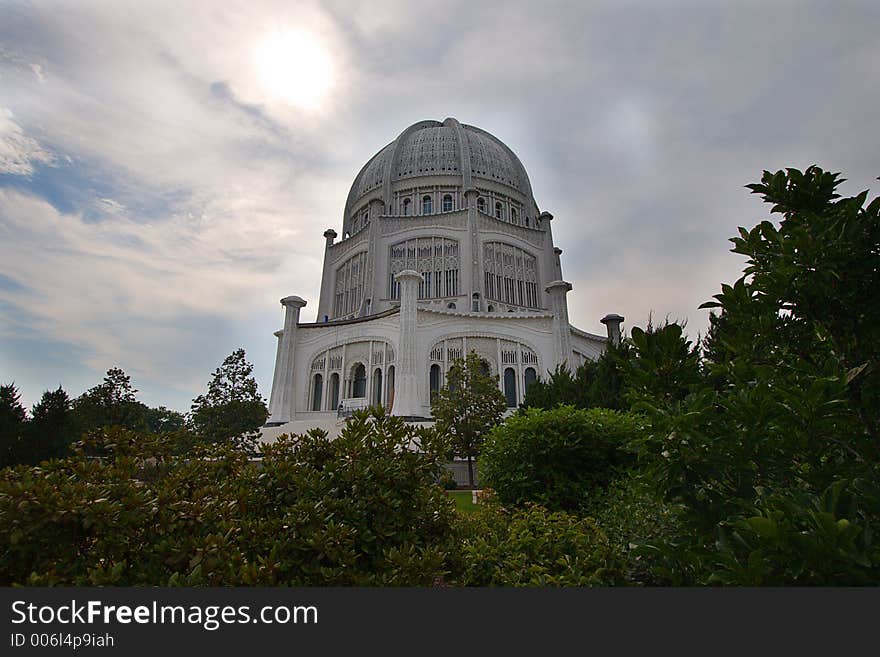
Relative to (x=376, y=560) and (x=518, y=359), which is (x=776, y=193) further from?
(x=518, y=359)

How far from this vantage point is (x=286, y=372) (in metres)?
35.4

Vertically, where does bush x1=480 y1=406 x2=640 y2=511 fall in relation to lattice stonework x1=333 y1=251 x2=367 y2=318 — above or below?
below

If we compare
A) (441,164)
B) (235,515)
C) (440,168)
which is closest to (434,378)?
(440,168)

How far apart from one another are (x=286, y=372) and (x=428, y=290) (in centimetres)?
1496

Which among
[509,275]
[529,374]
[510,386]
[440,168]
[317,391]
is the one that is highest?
[440,168]

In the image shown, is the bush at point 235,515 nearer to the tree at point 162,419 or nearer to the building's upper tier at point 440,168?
the building's upper tier at point 440,168

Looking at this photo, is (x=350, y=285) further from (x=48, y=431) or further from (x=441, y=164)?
(x=48, y=431)

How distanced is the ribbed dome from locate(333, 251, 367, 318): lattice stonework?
7912 millimetres

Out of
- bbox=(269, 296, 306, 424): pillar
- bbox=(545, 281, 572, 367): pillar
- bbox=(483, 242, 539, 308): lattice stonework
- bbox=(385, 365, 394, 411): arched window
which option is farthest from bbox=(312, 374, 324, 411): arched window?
bbox=(545, 281, 572, 367): pillar

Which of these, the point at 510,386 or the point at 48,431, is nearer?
the point at 48,431

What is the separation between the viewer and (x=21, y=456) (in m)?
20.7

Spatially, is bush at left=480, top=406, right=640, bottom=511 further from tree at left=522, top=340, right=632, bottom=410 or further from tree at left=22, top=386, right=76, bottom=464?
tree at left=22, top=386, right=76, bottom=464

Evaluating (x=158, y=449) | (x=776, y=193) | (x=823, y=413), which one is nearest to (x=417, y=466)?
(x=158, y=449)

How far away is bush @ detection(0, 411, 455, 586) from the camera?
9.45 feet
